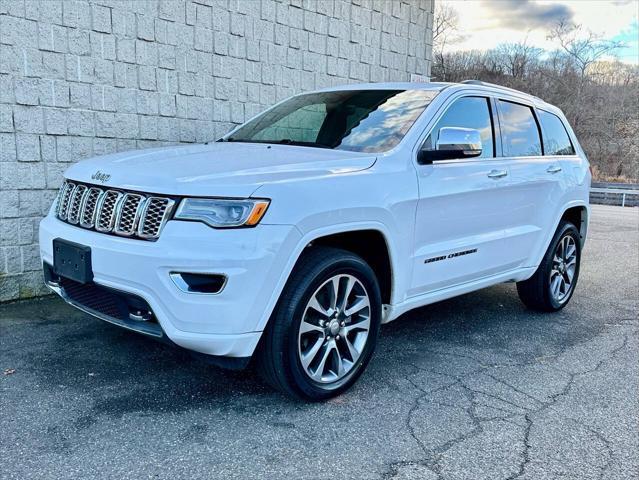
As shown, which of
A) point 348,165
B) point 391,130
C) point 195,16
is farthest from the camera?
point 195,16

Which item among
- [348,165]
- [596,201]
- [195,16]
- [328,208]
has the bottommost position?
[596,201]

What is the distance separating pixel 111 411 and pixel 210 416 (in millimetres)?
546

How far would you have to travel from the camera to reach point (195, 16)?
6316mm

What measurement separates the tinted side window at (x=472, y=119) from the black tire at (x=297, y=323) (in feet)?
4.09

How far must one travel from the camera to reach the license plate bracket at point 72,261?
3.22 m

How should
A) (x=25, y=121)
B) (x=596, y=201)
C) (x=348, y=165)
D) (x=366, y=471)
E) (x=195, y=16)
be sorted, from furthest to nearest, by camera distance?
(x=596, y=201)
(x=195, y=16)
(x=25, y=121)
(x=348, y=165)
(x=366, y=471)

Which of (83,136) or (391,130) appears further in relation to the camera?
(83,136)

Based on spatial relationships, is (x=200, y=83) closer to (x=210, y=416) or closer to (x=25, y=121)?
(x=25, y=121)

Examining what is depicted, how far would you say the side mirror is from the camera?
12.6 feet

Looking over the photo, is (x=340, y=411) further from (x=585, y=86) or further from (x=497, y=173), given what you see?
(x=585, y=86)

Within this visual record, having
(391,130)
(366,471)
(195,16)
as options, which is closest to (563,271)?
(391,130)

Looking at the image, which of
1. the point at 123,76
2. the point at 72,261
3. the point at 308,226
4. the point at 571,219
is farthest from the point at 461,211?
the point at 123,76

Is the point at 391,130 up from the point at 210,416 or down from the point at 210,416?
up

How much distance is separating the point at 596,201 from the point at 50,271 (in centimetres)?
2545
